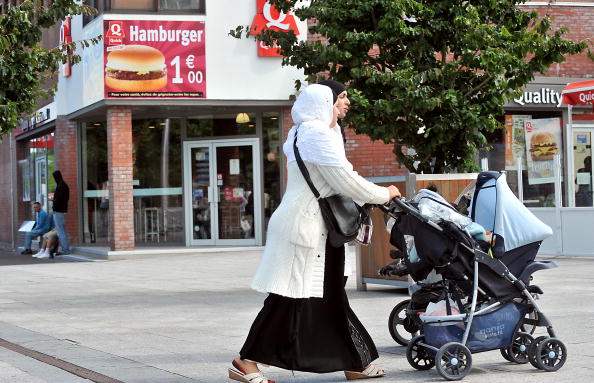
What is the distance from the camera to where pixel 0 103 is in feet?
41.0

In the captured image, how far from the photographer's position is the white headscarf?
20.6ft

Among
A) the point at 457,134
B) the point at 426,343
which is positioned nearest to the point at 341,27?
the point at 457,134

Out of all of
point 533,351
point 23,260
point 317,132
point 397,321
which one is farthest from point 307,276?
point 23,260

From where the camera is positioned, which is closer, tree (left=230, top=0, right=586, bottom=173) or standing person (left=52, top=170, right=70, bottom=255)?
tree (left=230, top=0, right=586, bottom=173)

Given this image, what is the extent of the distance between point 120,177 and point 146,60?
2.52 m

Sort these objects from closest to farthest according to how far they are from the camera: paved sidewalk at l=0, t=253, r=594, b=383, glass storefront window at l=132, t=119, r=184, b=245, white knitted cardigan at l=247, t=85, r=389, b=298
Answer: white knitted cardigan at l=247, t=85, r=389, b=298 < paved sidewalk at l=0, t=253, r=594, b=383 < glass storefront window at l=132, t=119, r=184, b=245

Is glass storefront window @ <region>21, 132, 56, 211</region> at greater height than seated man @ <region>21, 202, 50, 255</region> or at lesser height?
greater

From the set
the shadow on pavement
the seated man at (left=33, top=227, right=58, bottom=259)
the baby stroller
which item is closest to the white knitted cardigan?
the baby stroller

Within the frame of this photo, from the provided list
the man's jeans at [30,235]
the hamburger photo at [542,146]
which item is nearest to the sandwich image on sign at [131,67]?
the man's jeans at [30,235]

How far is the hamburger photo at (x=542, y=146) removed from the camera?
69.2 ft

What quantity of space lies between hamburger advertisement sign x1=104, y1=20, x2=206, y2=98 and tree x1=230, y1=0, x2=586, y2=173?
8.81m

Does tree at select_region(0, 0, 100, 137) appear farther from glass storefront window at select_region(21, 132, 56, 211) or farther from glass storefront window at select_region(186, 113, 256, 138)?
glass storefront window at select_region(21, 132, 56, 211)

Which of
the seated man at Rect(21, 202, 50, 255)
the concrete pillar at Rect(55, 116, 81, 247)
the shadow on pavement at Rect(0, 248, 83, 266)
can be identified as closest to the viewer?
the shadow on pavement at Rect(0, 248, 83, 266)

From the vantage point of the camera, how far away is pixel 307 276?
20.6 feet
